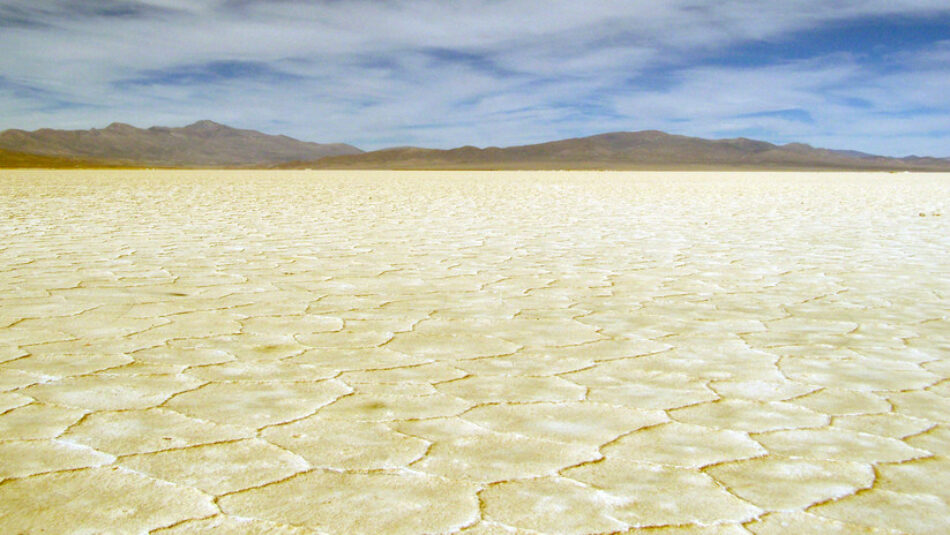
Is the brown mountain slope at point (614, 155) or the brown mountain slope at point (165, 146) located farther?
the brown mountain slope at point (165, 146)

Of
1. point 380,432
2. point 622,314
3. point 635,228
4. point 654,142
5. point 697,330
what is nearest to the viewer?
point 380,432

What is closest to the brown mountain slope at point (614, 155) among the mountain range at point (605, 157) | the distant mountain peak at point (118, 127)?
the mountain range at point (605, 157)

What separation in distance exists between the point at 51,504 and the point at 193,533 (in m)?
0.25

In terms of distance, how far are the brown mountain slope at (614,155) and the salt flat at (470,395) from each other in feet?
256

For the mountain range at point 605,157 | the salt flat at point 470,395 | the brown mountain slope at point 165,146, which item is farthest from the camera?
the brown mountain slope at point 165,146

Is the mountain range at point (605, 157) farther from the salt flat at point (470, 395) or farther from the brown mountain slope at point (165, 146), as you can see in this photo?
the salt flat at point (470, 395)

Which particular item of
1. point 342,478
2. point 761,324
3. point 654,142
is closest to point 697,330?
point 761,324

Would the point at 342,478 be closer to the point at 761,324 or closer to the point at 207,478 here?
the point at 207,478

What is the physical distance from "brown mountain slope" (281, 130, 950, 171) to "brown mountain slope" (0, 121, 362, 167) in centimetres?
5462

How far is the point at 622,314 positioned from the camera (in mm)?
2820

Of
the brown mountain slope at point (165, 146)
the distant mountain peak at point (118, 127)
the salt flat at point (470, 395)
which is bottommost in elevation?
the brown mountain slope at point (165, 146)

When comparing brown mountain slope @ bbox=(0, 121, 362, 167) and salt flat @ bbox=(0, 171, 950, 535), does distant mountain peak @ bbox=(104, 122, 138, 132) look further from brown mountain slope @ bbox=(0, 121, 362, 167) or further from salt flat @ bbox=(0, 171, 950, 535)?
salt flat @ bbox=(0, 171, 950, 535)

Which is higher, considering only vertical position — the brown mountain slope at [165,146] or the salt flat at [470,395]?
the salt flat at [470,395]

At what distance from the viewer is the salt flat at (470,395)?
1256 millimetres
